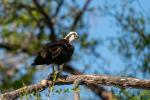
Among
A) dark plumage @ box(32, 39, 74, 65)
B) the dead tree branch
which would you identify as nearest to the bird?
dark plumage @ box(32, 39, 74, 65)

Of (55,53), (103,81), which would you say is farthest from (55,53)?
(103,81)

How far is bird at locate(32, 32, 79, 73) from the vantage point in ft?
18.4

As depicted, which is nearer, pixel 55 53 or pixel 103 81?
pixel 103 81

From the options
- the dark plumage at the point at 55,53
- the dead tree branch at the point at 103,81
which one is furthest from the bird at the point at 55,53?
the dead tree branch at the point at 103,81

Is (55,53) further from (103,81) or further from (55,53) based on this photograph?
(103,81)

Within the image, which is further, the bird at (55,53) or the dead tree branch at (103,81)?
the bird at (55,53)

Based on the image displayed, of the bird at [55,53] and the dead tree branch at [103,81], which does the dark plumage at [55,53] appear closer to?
the bird at [55,53]

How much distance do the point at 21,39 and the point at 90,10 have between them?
69.9 inches

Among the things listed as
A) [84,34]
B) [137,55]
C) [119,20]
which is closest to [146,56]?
[137,55]

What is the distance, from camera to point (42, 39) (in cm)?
1435

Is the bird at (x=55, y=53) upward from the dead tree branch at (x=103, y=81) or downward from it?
upward

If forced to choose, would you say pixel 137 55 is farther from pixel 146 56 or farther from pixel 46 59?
pixel 46 59

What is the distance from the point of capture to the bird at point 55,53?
561cm

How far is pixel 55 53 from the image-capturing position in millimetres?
5719
